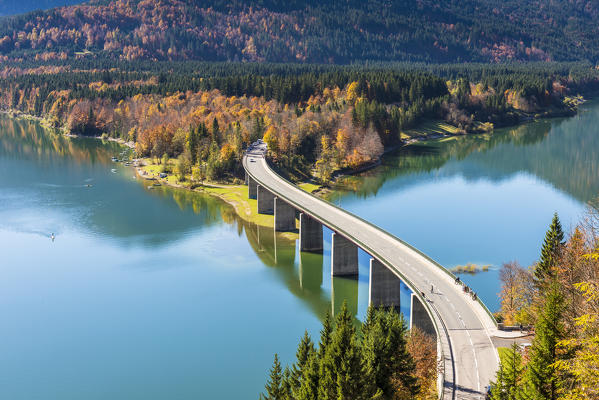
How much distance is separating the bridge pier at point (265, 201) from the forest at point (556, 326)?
156 feet

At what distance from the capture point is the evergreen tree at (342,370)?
3148 centimetres

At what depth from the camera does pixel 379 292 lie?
58938 mm

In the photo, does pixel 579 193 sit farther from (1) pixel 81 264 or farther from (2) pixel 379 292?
(1) pixel 81 264

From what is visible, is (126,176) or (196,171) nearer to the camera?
(196,171)

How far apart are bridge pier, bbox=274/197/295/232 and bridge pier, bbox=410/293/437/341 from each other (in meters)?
36.7

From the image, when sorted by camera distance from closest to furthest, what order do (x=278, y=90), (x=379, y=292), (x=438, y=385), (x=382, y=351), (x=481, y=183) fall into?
(x=382, y=351), (x=438, y=385), (x=379, y=292), (x=481, y=183), (x=278, y=90)

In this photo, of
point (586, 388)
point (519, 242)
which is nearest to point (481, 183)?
point (519, 242)

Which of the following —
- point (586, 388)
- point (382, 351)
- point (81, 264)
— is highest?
point (586, 388)

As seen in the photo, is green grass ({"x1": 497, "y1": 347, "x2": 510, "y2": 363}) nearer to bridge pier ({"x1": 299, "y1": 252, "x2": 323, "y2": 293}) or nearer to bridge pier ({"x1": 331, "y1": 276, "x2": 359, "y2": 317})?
bridge pier ({"x1": 331, "y1": 276, "x2": 359, "y2": 317})

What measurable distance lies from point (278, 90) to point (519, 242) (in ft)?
317

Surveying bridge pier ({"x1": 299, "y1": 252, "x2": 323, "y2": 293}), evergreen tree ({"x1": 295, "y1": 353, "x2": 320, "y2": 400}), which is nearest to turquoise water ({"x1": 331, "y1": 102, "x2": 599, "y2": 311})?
bridge pier ({"x1": 299, "y1": 252, "x2": 323, "y2": 293})

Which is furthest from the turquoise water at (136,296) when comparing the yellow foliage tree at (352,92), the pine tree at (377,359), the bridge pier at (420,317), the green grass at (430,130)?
the green grass at (430,130)

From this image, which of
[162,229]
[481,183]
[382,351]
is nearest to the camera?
[382,351]

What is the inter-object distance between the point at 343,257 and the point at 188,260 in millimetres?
20556
